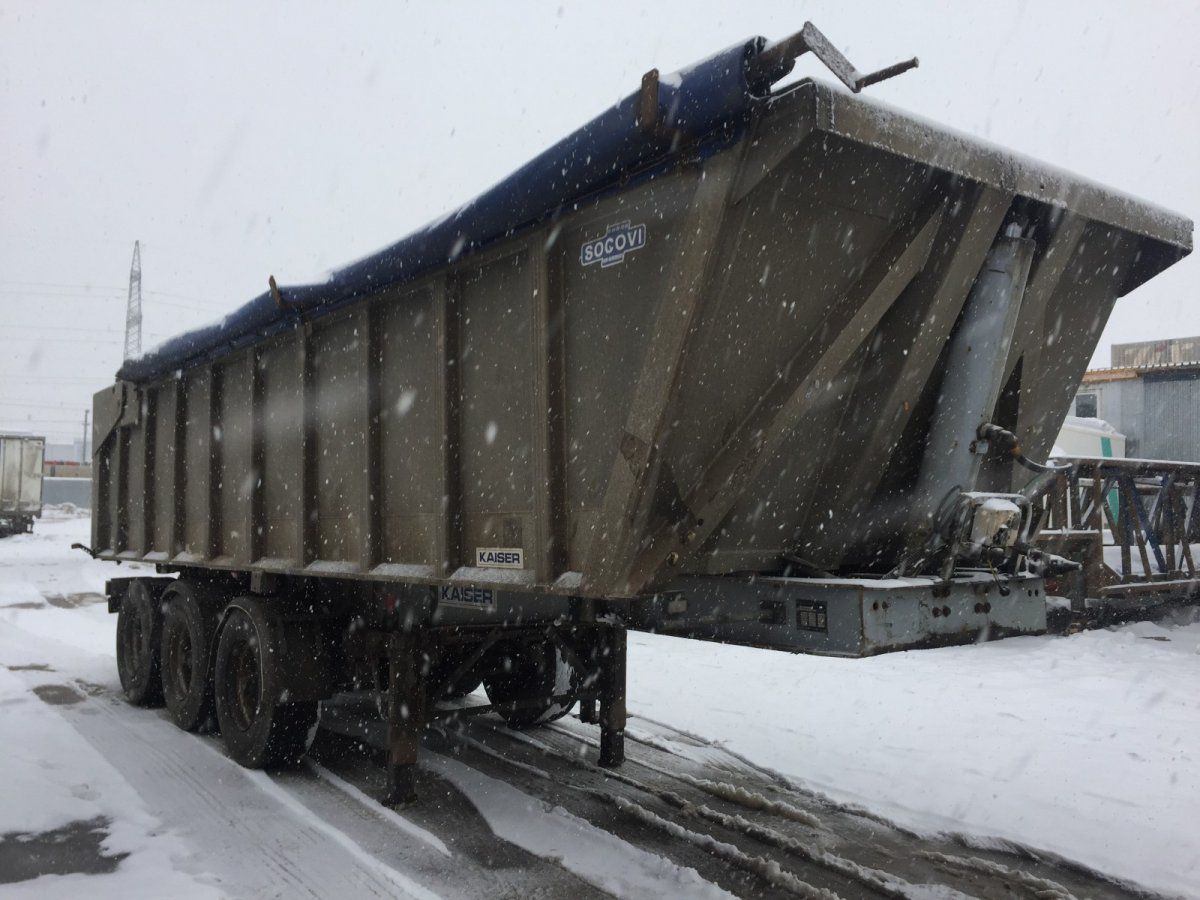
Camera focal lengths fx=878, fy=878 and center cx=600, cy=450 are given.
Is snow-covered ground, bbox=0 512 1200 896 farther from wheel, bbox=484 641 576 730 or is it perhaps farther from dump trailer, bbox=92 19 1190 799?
dump trailer, bbox=92 19 1190 799

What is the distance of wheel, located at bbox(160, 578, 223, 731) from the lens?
669cm

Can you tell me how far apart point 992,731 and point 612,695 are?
2967mm

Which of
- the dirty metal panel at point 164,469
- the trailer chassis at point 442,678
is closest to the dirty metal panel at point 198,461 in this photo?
the dirty metal panel at point 164,469

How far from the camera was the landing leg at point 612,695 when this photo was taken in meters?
5.61

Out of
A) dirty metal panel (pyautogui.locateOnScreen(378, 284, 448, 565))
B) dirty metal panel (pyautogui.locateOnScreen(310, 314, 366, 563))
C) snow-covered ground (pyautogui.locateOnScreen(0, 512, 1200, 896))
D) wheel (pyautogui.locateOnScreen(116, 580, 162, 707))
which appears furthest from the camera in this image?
wheel (pyautogui.locateOnScreen(116, 580, 162, 707))

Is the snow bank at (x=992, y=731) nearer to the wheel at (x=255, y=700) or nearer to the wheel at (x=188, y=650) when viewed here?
the wheel at (x=255, y=700)

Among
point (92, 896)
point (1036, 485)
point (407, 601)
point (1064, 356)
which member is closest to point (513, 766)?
point (407, 601)

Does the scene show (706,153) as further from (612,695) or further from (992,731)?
(992,731)

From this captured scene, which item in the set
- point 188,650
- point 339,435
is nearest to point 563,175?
point 339,435

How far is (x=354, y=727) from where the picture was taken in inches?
281

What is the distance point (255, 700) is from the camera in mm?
6059

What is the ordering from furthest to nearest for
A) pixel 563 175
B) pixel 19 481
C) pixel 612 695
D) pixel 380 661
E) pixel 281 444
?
pixel 19 481 → pixel 281 444 → pixel 612 695 → pixel 380 661 → pixel 563 175

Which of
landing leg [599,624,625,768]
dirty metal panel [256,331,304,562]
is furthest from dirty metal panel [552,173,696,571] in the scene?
dirty metal panel [256,331,304,562]

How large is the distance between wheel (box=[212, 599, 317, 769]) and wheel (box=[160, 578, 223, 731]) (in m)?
0.41
